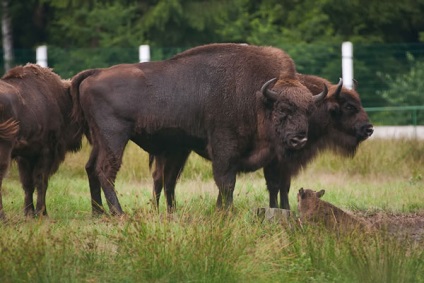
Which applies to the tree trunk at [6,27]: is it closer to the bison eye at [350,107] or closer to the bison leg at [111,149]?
the bison eye at [350,107]

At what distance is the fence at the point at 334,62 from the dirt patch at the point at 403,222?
10467mm

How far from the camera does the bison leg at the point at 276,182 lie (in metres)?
12.2

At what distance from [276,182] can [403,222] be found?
1802mm

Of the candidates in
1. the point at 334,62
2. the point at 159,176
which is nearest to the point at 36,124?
the point at 159,176

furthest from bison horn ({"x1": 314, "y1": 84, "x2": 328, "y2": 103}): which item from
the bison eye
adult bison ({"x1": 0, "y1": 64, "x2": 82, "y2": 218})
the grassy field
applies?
adult bison ({"x1": 0, "y1": 64, "x2": 82, "y2": 218})

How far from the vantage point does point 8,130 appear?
34.8 feet

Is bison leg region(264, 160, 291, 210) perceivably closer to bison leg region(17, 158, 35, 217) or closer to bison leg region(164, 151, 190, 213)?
bison leg region(164, 151, 190, 213)

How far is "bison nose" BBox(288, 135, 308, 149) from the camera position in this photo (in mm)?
11539

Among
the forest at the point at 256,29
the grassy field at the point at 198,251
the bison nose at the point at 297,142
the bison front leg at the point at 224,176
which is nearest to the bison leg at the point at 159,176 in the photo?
the bison front leg at the point at 224,176

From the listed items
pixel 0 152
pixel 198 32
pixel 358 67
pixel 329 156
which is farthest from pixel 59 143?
pixel 198 32

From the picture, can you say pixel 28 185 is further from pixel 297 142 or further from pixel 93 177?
pixel 297 142

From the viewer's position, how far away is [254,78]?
39.4ft

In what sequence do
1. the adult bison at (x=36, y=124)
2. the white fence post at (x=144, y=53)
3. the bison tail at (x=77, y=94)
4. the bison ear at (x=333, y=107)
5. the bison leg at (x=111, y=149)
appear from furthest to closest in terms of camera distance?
the white fence post at (x=144, y=53)
the bison ear at (x=333, y=107)
the bison tail at (x=77, y=94)
the bison leg at (x=111, y=149)
the adult bison at (x=36, y=124)

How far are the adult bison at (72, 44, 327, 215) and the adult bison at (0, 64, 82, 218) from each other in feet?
0.92
